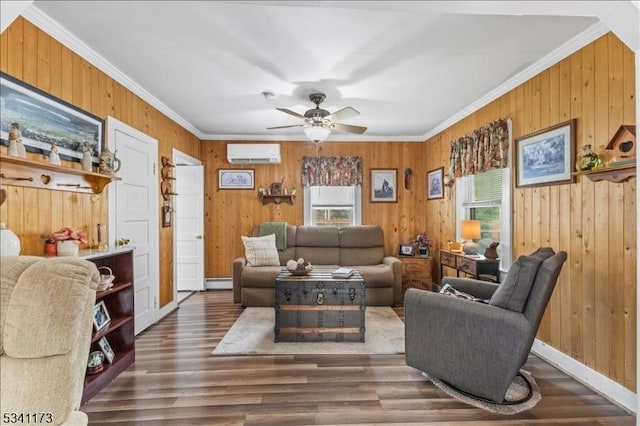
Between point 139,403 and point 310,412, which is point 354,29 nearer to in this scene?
point 310,412

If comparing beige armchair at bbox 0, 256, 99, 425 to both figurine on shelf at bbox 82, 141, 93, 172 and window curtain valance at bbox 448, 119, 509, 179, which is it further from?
window curtain valance at bbox 448, 119, 509, 179

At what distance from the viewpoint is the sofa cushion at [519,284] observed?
2012 millimetres

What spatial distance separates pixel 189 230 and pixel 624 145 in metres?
5.34

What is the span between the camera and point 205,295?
5.09 meters

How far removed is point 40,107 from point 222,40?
132 centimetres

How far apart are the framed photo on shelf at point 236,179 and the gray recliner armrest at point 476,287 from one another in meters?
3.71

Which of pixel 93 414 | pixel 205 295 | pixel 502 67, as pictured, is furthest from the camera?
pixel 205 295

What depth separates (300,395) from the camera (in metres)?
2.28

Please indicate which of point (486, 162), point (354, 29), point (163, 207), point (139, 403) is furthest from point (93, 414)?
point (486, 162)

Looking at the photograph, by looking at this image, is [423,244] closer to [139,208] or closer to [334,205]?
[334,205]

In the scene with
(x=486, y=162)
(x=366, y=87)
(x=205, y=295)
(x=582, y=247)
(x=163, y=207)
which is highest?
(x=366, y=87)

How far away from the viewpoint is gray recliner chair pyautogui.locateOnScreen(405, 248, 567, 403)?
2006 millimetres

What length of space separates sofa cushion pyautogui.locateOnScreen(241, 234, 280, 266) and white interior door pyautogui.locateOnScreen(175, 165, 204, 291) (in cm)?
109

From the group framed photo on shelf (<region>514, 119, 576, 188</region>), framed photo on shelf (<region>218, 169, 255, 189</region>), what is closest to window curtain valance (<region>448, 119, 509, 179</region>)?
framed photo on shelf (<region>514, 119, 576, 188</region>)
